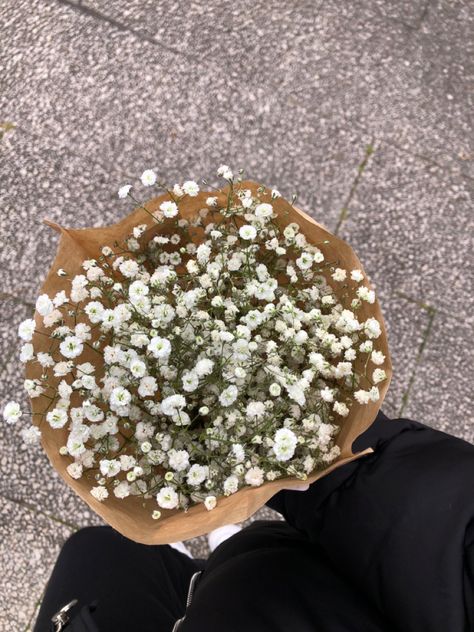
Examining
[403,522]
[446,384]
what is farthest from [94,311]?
[446,384]

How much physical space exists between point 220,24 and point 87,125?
0.57 metres

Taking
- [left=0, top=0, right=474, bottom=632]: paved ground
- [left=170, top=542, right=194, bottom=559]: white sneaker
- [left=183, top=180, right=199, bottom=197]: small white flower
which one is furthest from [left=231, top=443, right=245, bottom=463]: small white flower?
[left=0, top=0, right=474, bottom=632]: paved ground

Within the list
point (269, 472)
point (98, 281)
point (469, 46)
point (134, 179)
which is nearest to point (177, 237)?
point (98, 281)

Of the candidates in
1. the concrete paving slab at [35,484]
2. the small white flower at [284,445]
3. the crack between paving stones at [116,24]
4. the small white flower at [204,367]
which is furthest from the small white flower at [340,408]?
the crack between paving stones at [116,24]

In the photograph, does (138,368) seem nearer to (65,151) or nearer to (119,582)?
(119,582)

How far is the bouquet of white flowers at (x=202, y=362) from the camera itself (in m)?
0.99

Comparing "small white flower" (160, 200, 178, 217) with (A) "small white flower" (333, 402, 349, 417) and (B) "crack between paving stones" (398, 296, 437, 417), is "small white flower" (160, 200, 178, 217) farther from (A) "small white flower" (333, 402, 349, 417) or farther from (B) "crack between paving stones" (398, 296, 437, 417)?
(B) "crack between paving stones" (398, 296, 437, 417)

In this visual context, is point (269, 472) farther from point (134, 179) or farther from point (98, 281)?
point (134, 179)

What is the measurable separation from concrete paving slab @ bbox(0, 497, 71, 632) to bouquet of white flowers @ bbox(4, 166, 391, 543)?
102 centimetres

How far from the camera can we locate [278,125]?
209 centimetres

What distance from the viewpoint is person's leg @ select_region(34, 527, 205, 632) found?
1421 millimetres

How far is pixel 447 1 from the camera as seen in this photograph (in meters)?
2.15

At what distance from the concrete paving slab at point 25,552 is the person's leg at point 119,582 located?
1.20 feet

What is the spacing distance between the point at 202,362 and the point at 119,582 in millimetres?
818
